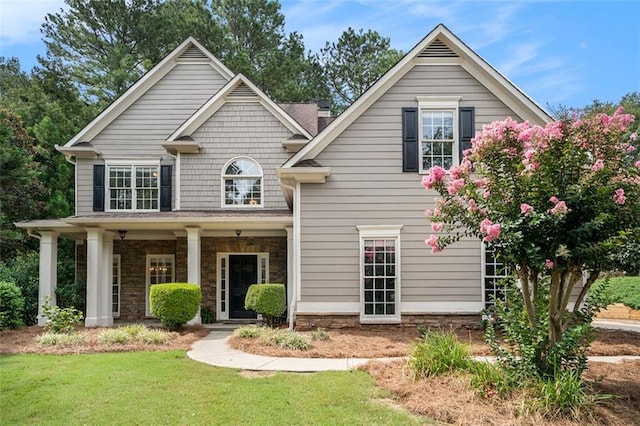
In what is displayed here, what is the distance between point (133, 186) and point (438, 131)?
9176 millimetres

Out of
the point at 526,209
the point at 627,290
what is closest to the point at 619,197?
the point at 526,209

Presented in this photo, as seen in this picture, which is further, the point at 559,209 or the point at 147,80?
the point at 147,80

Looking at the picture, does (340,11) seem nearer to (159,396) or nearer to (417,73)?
(417,73)

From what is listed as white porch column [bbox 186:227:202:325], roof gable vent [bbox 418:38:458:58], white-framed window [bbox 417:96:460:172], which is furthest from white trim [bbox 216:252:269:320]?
roof gable vent [bbox 418:38:458:58]

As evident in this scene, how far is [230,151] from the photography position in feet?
47.7

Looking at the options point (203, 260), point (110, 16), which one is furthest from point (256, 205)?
point (110, 16)

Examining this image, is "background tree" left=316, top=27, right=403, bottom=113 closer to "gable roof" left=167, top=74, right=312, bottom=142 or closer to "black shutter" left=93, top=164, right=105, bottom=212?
"gable roof" left=167, top=74, right=312, bottom=142

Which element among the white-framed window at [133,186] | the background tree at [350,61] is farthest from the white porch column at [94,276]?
the background tree at [350,61]

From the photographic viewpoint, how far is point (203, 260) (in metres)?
14.7

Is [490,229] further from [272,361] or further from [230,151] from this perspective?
[230,151]

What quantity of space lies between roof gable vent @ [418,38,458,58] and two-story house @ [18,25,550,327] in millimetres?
23

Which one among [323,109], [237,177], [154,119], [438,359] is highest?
[323,109]

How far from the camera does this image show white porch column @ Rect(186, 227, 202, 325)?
42.4ft

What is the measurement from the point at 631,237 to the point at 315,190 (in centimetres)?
670
